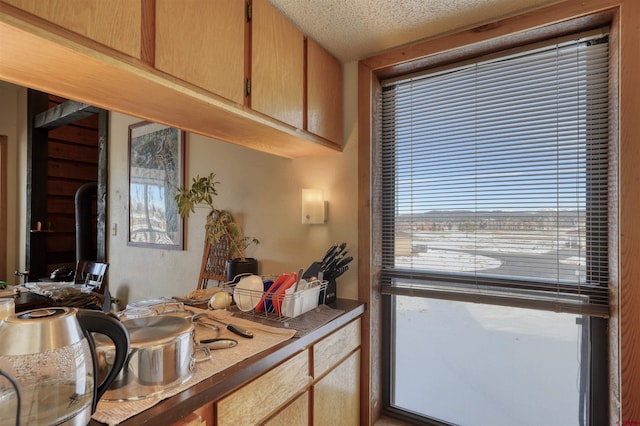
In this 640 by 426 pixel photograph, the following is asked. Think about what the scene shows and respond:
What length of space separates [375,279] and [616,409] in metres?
1.12

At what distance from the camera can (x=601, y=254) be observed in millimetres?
1364

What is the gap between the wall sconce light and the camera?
1.87m

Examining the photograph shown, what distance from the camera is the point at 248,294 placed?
1476mm

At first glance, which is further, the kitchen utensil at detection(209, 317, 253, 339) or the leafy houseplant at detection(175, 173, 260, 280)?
the leafy houseplant at detection(175, 173, 260, 280)

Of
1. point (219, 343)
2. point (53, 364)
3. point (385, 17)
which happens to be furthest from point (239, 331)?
Answer: point (385, 17)

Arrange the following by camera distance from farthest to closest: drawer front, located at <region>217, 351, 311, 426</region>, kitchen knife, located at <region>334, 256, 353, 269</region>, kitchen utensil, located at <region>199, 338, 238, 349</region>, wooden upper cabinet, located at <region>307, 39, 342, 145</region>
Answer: kitchen knife, located at <region>334, 256, 353, 269</region> < wooden upper cabinet, located at <region>307, 39, 342, 145</region> < kitchen utensil, located at <region>199, 338, 238, 349</region> < drawer front, located at <region>217, 351, 311, 426</region>

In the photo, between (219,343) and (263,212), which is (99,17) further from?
(263,212)

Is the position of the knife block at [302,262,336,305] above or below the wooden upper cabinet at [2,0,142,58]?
below

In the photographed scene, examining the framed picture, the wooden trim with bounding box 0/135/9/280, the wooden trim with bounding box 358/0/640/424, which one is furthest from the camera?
the wooden trim with bounding box 0/135/9/280

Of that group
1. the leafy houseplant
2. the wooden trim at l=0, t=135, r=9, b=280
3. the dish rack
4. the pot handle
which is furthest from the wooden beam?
the pot handle

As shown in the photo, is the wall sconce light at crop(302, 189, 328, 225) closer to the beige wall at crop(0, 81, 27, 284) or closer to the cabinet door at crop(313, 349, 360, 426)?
the cabinet door at crop(313, 349, 360, 426)

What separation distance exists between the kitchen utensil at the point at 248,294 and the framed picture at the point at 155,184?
136cm

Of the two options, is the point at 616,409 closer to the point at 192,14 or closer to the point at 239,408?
the point at 239,408

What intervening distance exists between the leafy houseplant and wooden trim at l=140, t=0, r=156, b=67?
3.91 feet
